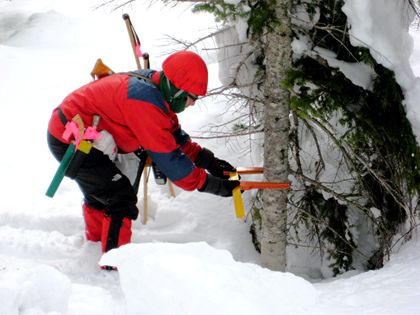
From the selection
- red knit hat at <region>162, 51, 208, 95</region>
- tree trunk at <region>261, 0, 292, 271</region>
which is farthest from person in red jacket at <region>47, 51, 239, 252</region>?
tree trunk at <region>261, 0, 292, 271</region>

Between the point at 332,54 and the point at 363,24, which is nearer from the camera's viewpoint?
the point at 363,24

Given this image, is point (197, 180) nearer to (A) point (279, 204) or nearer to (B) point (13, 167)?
(A) point (279, 204)

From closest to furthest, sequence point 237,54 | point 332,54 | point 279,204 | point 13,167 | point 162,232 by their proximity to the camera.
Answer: point 332,54 < point 279,204 < point 237,54 < point 162,232 < point 13,167

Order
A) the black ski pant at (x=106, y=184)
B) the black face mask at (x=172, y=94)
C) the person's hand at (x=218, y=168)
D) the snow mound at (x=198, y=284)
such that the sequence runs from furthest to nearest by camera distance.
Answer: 1. the person's hand at (x=218, y=168)
2. the black ski pant at (x=106, y=184)
3. the black face mask at (x=172, y=94)
4. the snow mound at (x=198, y=284)

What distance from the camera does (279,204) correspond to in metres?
4.21

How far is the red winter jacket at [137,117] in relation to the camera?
11.5 ft

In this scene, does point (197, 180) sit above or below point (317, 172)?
above

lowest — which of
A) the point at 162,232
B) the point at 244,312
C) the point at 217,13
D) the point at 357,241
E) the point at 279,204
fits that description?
the point at 357,241

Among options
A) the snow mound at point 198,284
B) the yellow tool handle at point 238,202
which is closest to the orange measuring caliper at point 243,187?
the yellow tool handle at point 238,202

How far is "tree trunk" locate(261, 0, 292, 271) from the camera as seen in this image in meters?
3.55

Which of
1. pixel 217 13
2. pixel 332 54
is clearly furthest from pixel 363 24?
pixel 217 13

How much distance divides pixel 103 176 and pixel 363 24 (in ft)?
8.32

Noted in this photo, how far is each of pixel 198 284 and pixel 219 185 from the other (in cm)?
173

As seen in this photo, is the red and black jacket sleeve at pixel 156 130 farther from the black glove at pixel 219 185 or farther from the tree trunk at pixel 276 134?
the tree trunk at pixel 276 134
